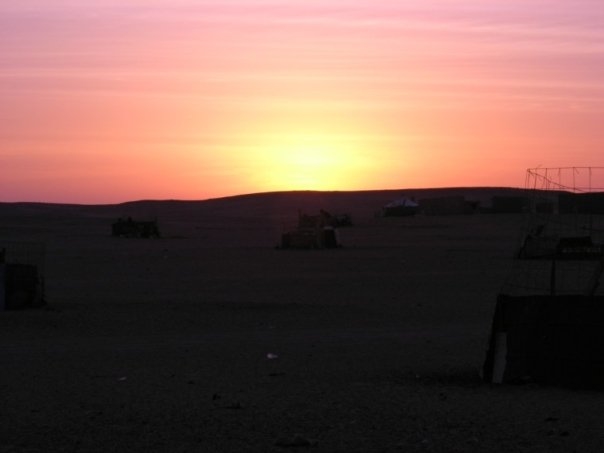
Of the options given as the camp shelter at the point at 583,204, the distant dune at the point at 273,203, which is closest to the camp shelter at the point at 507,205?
the distant dune at the point at 273,203

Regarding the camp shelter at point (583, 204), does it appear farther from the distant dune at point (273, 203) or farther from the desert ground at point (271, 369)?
the distant dune at point (273, 203)

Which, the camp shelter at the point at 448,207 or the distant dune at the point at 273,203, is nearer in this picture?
the camp shelter at the point at 448,207

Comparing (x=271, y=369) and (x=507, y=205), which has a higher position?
(x=507, y=205)

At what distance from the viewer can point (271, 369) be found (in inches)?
565

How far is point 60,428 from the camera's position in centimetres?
1035

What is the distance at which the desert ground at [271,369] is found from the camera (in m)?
9.91

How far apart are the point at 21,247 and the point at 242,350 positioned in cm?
3636

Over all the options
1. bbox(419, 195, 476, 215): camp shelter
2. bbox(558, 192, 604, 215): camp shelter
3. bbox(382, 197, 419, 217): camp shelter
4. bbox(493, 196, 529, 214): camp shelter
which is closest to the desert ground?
bbox(558, 192, 604, 215): camp shelter

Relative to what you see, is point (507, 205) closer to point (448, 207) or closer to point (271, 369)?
point (448, 207)

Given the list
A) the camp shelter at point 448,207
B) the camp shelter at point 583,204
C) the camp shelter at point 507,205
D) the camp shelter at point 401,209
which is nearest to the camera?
the camp shelter at point 583,204

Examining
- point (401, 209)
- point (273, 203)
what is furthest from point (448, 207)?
point (273, 203)

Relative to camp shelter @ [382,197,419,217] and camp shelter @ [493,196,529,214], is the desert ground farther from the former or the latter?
camp shelter @ [382,197,419,217]

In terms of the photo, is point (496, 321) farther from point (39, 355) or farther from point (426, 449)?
point (39, 355)

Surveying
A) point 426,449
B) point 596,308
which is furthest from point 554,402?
point 426,449
